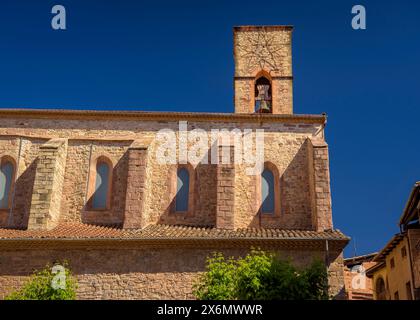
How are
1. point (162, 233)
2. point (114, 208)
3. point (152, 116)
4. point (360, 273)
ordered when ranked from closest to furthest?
1. point (162, 233)
2. point (114, 208)
3. point (152, 116)
4. point (360, 273)

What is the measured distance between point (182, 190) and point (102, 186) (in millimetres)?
2746

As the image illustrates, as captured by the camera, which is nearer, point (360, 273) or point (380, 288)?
point (380, 288)

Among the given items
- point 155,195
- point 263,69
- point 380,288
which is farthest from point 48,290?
point 380,288

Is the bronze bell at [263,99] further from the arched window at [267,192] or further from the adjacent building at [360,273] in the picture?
the adjacent building at [360,273]

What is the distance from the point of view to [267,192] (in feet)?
57.7

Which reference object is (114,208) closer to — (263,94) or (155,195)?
(155,195)

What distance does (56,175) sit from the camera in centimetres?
1684

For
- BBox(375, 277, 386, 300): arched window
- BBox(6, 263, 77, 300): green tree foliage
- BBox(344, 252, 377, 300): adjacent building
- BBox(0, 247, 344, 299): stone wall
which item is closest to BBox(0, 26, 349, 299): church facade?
BBox(0, 247, 344, 299): stone wall

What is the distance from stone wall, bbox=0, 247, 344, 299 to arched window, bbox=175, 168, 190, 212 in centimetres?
258

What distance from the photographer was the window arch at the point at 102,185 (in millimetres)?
17263

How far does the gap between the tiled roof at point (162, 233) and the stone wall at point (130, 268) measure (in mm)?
427
